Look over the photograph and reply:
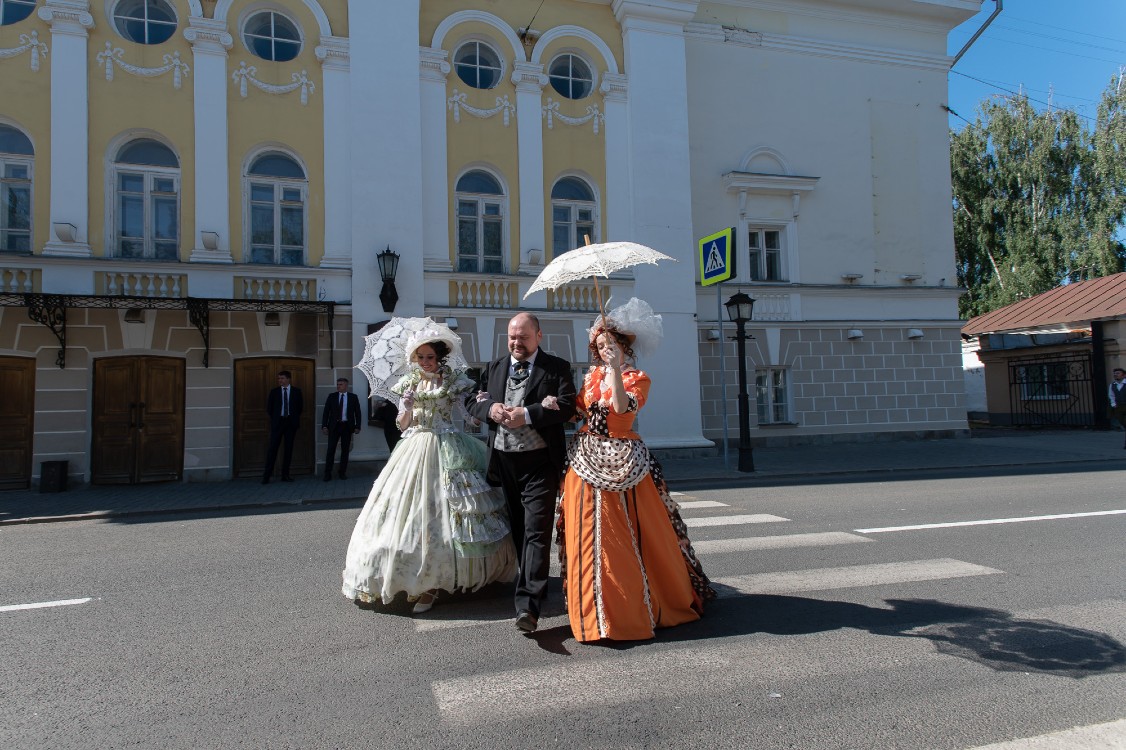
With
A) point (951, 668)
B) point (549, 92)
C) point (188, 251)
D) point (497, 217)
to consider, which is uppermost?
point (549, 92)

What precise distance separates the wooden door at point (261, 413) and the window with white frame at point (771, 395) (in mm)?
9522

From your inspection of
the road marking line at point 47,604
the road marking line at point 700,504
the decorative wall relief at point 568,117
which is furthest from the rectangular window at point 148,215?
the road marking line at point 700,504

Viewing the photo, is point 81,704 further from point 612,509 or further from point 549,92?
point 549,92

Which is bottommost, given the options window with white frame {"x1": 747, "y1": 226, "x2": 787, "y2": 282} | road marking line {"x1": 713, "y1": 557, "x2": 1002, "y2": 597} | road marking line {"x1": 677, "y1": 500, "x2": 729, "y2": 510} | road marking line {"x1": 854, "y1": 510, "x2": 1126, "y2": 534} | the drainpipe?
road marking line {"x1": 713, "y1": 557, "x2": 1002, "y2": 597}

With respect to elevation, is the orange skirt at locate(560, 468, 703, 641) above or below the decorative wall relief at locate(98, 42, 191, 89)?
below

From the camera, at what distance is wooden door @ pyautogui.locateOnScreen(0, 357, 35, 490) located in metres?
11.8

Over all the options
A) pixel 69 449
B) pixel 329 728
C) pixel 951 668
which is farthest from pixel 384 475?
pixel 69 449

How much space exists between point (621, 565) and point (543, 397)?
3.51 ft

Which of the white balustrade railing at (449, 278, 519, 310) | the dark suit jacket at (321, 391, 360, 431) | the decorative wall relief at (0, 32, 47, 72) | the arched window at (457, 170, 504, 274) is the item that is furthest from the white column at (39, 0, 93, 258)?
the arched window at (457, 170, 504, 274)

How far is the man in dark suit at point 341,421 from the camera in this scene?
12281mm

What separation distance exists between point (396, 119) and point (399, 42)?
1516mm

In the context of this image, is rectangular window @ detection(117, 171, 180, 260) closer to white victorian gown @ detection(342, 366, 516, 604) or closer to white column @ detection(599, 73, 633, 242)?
white column @ detection(599, 73, 633, 242)

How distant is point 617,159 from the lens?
15461 millimetres

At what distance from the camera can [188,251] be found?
41.8ft
